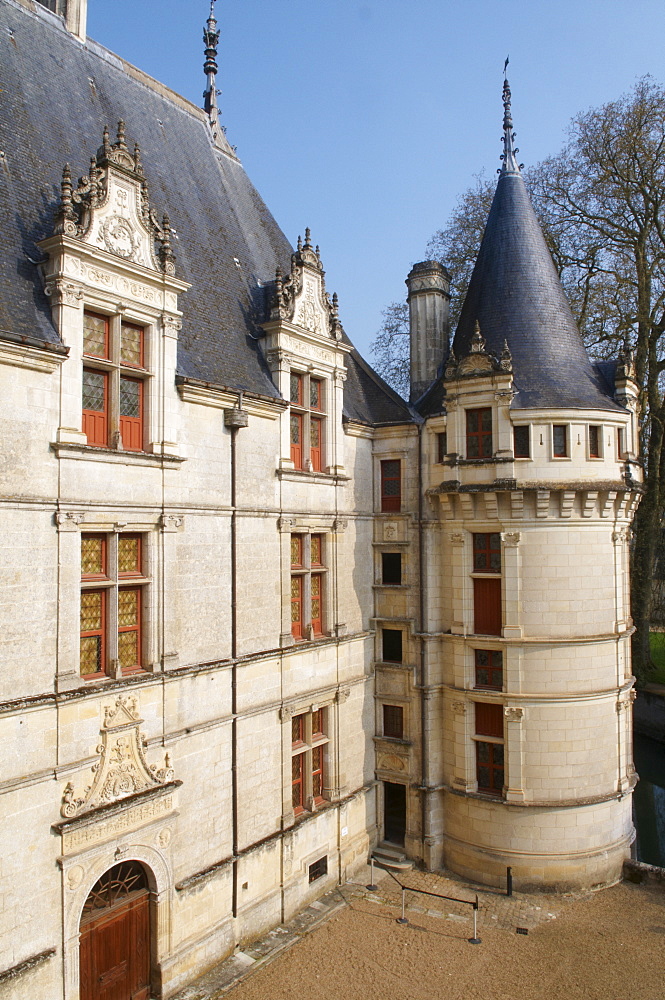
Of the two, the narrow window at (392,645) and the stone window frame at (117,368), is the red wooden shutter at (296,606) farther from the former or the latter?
the stone window frame at (117,368)

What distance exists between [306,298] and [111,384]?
5872 mm

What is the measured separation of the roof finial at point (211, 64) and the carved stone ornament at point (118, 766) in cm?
1561

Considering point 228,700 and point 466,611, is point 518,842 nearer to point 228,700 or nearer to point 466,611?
point 466,611

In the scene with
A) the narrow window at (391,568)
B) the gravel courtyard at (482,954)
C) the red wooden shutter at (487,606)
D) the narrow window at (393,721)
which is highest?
the narrow window at (391,568)

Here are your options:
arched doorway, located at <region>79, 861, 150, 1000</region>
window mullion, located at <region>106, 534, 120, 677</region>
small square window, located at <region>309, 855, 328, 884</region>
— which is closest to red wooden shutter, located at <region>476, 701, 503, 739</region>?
small square window, located at <region>309, 855, 328, 884</region>

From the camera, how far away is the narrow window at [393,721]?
1697 centimetres

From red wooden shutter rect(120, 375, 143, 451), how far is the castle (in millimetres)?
64

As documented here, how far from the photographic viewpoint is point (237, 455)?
13.2 m

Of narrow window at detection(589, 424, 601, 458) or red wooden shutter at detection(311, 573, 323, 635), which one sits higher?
narrow window at detection(589, 424, 601, 458)

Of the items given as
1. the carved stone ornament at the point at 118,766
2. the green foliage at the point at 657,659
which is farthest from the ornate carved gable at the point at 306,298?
the green foliage at the point at 657,659

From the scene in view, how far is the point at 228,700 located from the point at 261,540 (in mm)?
3037

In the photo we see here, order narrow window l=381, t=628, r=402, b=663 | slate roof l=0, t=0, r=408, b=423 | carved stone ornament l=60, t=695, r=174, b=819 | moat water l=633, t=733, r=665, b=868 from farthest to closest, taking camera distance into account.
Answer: moat water l=633, t=733, r=665, b=868, narrow window l=381, t=628, r=402, b=663, slate roof l=0, t=0, r=408, b=423, carved stone ornament l=60, t=695, r=174, b=819

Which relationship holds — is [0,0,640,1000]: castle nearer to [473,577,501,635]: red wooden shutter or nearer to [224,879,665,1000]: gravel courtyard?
[473,577,501,635]: red wooden shutter

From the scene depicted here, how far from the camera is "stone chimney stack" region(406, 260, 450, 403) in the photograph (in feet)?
63.6
